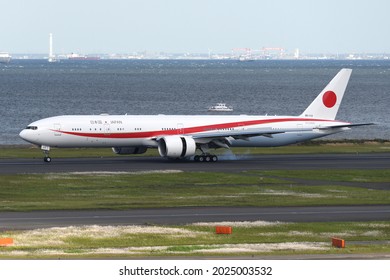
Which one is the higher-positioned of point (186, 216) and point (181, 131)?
point (181, 131)

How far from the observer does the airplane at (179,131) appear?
262 feet

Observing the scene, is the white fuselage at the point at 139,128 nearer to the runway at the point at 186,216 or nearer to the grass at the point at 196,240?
the runway at the point at 186,216

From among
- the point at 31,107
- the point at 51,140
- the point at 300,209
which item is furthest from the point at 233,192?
the point at 31,107

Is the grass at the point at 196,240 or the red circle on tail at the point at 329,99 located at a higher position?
the red circle on tail at the point at 329,99

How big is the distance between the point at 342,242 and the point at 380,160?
152ft

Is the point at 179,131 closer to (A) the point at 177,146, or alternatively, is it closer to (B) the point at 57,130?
(A) the point at 177,146

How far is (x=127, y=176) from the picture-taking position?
69.4 m

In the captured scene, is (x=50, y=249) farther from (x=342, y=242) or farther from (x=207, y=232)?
(x=342, y=242)

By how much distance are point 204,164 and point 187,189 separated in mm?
17491

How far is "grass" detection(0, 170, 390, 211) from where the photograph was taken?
186 feet

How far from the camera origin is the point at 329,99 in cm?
9000

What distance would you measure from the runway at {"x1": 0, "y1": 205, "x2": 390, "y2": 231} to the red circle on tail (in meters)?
35.1

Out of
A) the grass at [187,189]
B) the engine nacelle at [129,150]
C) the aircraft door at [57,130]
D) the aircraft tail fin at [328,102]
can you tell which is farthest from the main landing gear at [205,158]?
the aircraft door at [57,130]

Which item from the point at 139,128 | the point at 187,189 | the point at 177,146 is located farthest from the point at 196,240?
the point at 139,128
